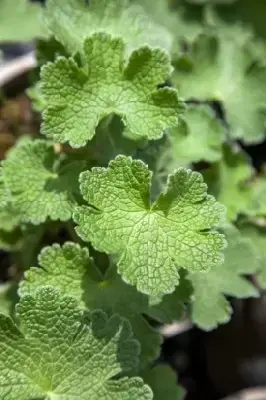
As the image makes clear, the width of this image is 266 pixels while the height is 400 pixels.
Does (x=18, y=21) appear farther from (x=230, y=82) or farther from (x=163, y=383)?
(x=163, y=383)

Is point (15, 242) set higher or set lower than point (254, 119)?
lower

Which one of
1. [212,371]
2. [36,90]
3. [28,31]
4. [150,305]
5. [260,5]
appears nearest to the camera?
[150,305]

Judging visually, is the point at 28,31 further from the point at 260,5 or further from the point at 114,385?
the point at 114,385

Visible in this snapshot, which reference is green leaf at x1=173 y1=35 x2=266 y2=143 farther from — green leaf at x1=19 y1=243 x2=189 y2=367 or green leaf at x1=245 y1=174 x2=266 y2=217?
green leaf at x1=19 y1=243 x2=189 y2=367

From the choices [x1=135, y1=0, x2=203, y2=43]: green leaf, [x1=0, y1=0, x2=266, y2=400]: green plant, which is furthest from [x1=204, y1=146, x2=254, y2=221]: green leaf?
[x1=135, y1=0, x2=203, y2=43]: green leaf

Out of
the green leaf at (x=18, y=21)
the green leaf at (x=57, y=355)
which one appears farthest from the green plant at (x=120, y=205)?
the green leaf at (x=18, y=21)

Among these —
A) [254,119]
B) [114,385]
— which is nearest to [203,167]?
[254,119]

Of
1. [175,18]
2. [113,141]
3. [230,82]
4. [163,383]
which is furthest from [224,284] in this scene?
[175,18]
